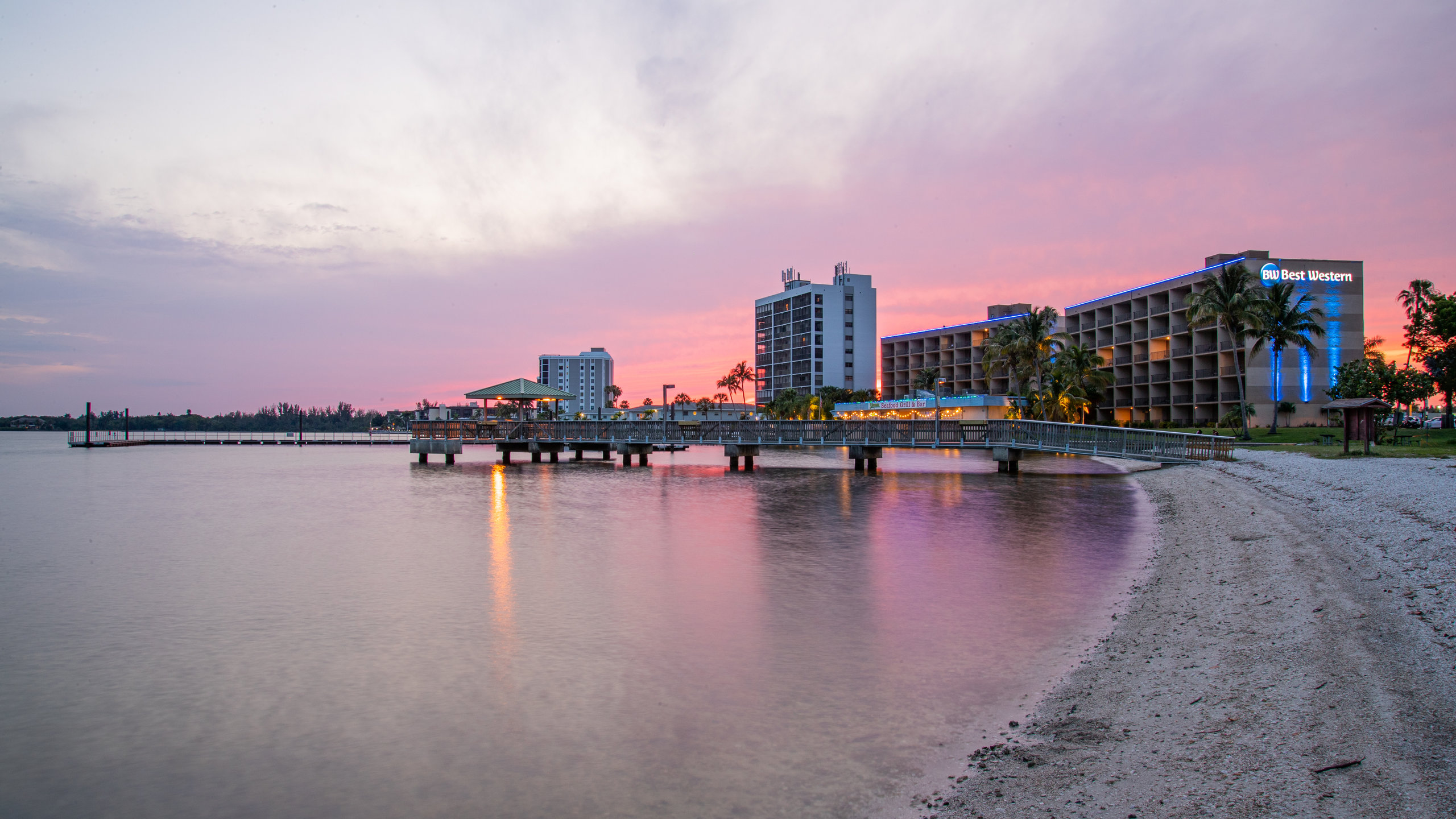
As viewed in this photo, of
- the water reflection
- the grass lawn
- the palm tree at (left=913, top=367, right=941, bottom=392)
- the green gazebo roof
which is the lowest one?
the water reflection

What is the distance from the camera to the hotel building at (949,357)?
4272 inches

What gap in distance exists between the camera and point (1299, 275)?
62625 mm

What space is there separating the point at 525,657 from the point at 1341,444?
4473 cm

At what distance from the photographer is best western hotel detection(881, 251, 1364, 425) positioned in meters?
61.8

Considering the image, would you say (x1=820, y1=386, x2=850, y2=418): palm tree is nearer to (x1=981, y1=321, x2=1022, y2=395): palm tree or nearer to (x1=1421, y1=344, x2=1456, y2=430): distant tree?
(x1=981, y1=321, x2=1022, y2=395): palm tree

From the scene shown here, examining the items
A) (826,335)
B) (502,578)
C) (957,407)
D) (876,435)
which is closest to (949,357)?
(957,407)

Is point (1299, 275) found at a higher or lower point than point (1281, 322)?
higher

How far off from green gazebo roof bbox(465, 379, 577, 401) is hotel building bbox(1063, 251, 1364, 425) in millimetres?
Answer: 50373

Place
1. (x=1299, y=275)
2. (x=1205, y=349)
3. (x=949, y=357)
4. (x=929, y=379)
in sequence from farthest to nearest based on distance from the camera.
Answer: (x=949, y=357)
(x=929, y=379)
(x=1205, y=349)
(x=1299, y=275)

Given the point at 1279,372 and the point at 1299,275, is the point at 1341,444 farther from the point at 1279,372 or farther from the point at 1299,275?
the point at 1299,275

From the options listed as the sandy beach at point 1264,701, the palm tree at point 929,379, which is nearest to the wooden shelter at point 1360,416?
the sandy beach at point 1264,701

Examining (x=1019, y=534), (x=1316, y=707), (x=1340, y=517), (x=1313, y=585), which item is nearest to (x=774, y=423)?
(x=1019, y=534)

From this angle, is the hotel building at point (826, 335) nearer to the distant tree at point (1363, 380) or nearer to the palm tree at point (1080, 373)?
the palm tree at point (1080, 373)

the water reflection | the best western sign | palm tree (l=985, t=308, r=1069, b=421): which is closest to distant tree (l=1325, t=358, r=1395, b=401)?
the best western sign
